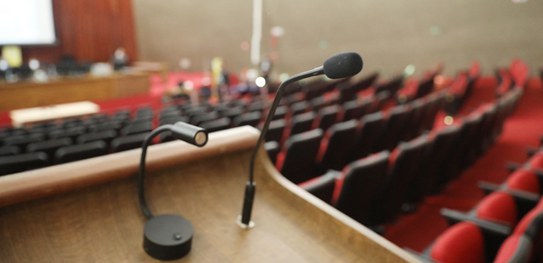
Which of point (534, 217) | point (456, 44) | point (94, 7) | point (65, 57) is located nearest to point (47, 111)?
point (65, 57)

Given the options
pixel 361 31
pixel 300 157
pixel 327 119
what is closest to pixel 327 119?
pixel 327 119

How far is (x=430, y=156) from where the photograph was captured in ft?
2.55

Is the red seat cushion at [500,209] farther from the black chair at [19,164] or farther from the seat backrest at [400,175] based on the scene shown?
the black chair at [19,164]

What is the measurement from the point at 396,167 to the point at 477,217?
0.19 meters

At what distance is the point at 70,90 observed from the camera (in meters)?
2.26

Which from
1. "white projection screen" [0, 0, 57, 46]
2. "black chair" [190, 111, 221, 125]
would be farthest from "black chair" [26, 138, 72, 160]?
"white projection screen" [0, 0, 57, 46]

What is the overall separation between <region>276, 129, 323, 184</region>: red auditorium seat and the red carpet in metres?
0.20

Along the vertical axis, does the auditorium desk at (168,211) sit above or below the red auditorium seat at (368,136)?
above

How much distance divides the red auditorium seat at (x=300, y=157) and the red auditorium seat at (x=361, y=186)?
15 cm

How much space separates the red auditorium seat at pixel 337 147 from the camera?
33.7 inches

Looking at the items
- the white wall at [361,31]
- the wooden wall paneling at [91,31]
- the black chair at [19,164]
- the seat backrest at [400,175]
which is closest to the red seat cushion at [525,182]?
the seat backrest at [400,175]

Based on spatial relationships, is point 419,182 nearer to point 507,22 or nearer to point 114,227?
point 114,227

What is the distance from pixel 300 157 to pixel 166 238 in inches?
20.8

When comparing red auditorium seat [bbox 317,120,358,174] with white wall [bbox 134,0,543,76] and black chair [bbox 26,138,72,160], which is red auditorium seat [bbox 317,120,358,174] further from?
white wall [bbox 134,0,543,76]
